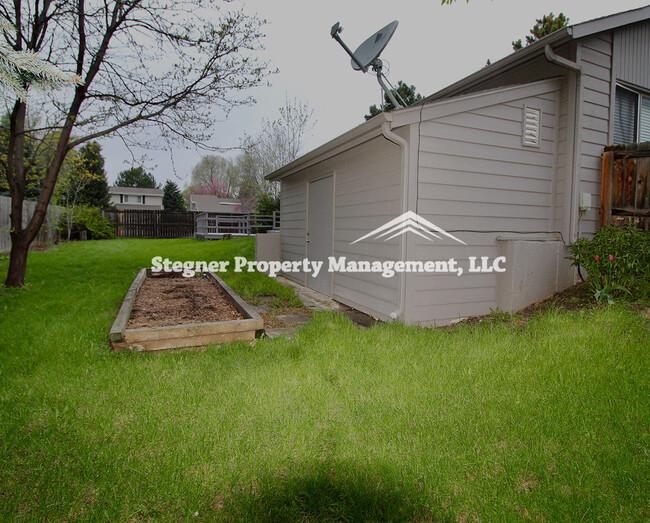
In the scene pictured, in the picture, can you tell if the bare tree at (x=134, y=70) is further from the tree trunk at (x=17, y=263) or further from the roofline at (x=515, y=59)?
the roofline at (x=515, y=59)

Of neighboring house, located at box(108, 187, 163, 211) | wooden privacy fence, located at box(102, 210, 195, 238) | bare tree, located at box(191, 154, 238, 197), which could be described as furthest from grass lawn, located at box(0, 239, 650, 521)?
neighboring house, located at box(108, 187, 163, 211)

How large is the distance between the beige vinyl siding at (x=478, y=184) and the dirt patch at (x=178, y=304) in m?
2.45

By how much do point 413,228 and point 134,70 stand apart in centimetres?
632

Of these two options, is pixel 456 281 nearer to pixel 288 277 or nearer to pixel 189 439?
pixel 189 439

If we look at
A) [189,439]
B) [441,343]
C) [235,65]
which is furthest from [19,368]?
[235,65]

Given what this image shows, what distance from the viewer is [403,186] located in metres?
4.55

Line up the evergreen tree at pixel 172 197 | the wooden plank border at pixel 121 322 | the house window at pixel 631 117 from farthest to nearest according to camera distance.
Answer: the evergreen tree at pixel 172 197
the house window at pixel 631 117
the wooden plank border at pixel 121 322

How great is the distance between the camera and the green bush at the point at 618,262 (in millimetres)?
4508

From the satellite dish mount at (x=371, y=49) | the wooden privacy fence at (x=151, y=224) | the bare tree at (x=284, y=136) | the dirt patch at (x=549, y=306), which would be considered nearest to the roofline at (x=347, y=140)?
the satellite dish mount at (x=371, y=49)

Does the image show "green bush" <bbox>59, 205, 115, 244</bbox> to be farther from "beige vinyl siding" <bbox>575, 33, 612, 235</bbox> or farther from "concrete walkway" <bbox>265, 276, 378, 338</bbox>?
"beige vinyl siding" <bbox>575, 33, 612, 235</bbox>

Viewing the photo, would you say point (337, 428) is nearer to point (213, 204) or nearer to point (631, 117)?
point (631, 117)

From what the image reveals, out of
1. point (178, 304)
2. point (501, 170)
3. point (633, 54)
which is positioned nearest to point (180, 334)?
point (178, 304)

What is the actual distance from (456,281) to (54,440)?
4295mm

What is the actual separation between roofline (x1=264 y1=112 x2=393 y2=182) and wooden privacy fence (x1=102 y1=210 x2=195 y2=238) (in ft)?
60.5
